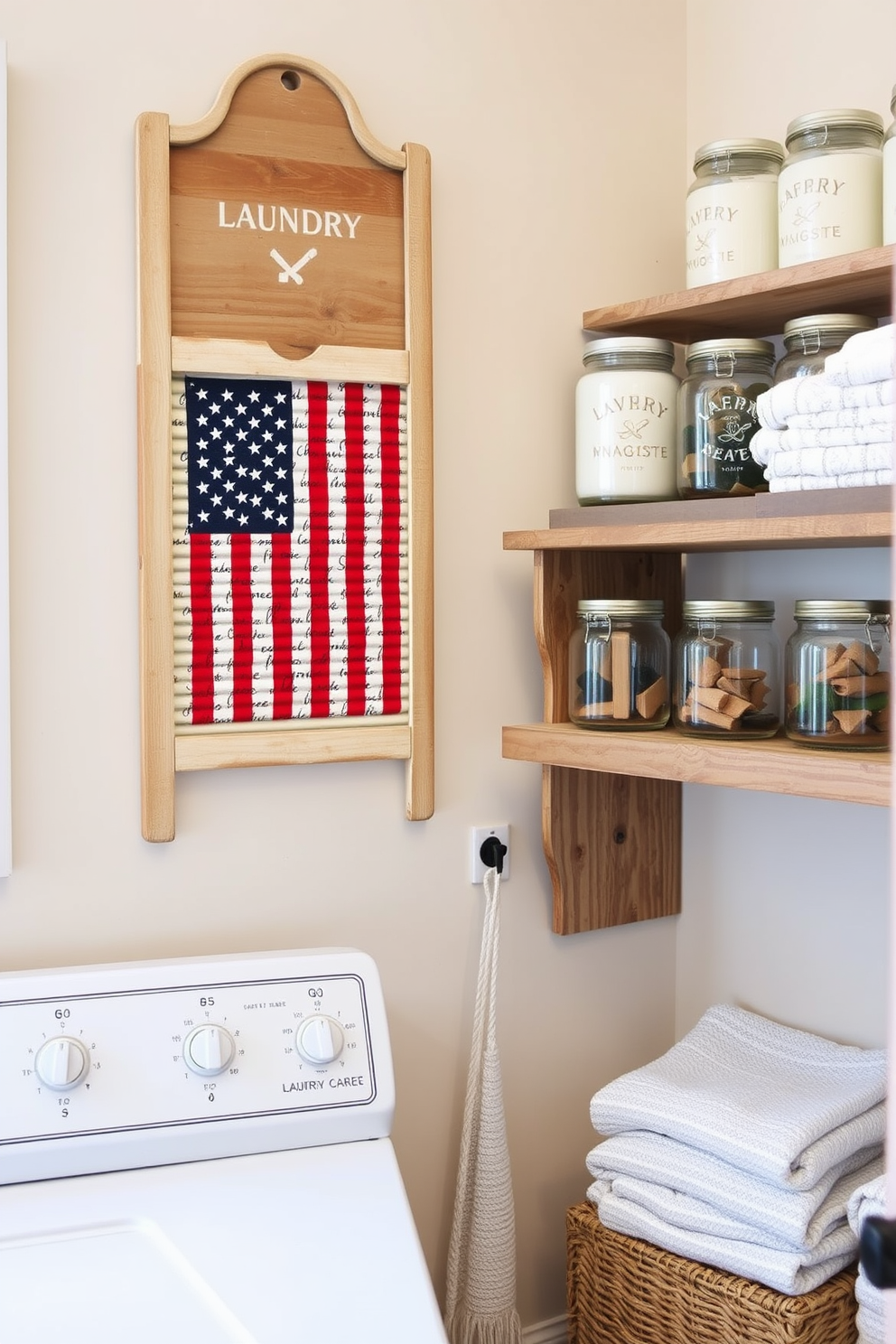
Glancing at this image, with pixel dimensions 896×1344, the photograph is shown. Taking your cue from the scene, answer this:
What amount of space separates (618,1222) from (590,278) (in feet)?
4.01

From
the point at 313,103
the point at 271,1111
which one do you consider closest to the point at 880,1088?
the point at 271,1111

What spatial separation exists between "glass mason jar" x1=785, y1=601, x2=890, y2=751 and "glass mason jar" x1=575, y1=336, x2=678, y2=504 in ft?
0.98

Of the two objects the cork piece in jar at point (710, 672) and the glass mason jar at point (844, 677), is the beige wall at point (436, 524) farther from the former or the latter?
the glass mason jar at point (844, 677)

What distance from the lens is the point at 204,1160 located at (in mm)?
1222

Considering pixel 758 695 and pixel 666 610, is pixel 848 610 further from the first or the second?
pixel 666 610

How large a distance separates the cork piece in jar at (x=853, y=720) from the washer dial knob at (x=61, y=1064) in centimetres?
84

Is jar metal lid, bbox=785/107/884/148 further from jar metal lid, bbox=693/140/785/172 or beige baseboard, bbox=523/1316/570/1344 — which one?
beige baseboard, bbox=523/1316/570/1344

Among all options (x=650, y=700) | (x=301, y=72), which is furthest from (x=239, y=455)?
(x=650, y=700)

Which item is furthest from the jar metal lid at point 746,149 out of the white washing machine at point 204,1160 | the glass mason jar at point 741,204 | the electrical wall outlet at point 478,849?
the white washing machine at point 204,1160

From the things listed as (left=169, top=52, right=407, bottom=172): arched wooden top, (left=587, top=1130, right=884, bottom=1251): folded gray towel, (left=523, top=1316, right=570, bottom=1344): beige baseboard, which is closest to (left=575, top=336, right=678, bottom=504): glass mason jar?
(left=169, top=52, right=407, bottom=172): arched wooden top

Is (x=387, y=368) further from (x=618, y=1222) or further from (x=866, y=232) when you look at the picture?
(x=618, y=1222)

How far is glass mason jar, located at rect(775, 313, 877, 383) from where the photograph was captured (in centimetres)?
132

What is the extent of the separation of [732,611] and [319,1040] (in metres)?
0.65

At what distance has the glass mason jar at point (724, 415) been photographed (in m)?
1.41
